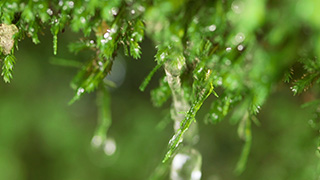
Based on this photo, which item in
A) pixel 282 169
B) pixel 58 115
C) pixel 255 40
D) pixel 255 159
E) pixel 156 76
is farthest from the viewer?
pixel 156 76

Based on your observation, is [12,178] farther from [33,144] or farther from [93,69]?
[93,69]

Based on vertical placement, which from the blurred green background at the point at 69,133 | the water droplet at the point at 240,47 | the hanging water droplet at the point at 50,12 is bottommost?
the blurred green background at the point at 69,133

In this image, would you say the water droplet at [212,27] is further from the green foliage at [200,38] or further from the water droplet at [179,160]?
the water droplet at [179,160]

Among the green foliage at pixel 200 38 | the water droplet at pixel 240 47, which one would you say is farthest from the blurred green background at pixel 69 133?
the water droplet at pixel 240 47

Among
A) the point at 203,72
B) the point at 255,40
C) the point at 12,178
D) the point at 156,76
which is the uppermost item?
the point at 255,40

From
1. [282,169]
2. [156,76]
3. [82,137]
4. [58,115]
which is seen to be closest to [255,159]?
[282,169]
